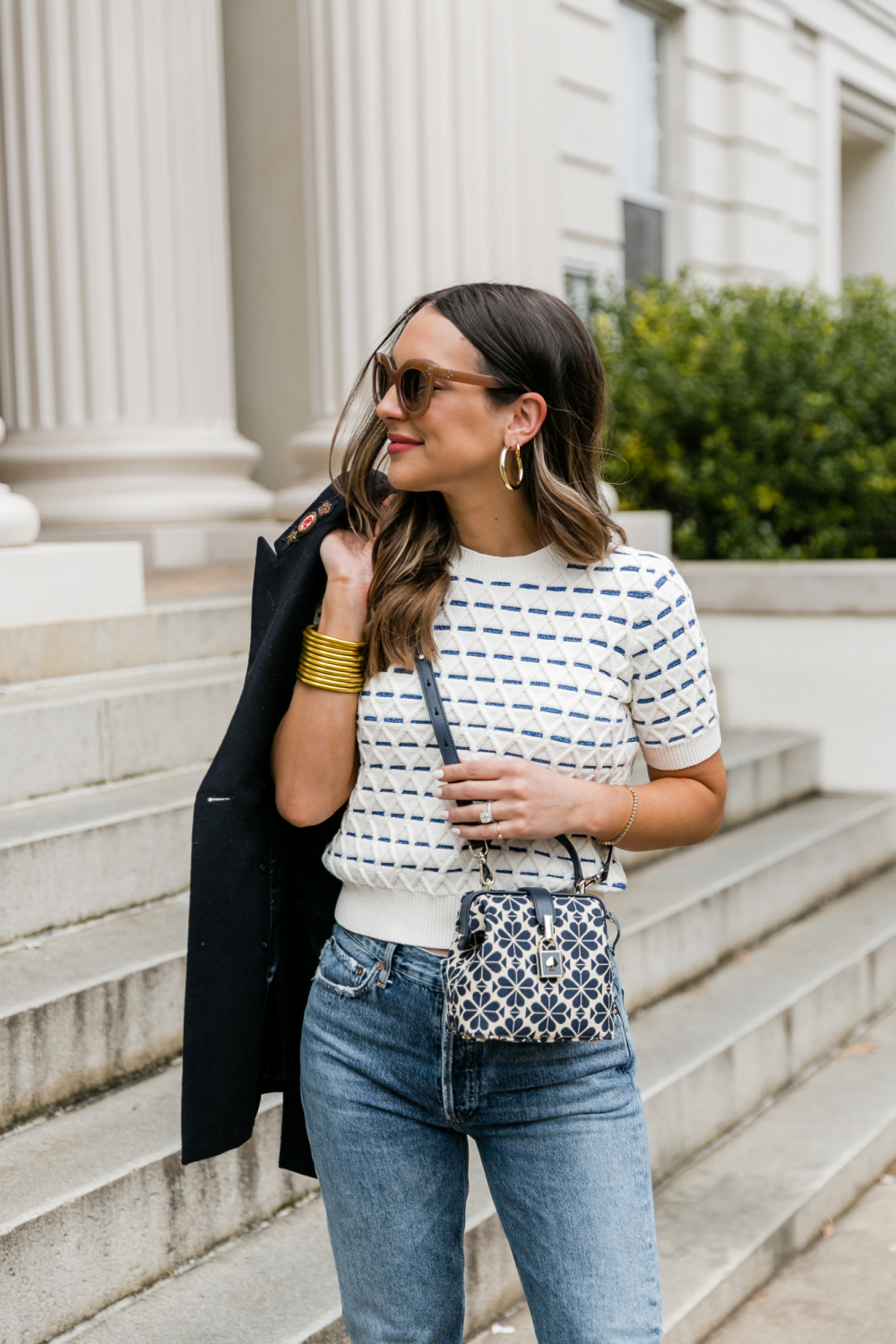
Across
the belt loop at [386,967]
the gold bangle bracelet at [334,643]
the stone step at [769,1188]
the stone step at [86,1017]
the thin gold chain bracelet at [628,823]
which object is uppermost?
the gold bangle bracelet at [334,643]

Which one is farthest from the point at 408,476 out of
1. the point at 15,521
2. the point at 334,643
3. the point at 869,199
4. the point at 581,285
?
the point at 869,199

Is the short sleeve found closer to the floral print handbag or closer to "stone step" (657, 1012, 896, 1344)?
the floral print handbag

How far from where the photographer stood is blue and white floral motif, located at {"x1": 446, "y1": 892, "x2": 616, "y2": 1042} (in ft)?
5.29

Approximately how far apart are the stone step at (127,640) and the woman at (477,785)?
234 cm

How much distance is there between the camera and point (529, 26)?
6.15 meters

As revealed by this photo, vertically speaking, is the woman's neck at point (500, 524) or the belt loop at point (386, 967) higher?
the woman's neck at point (500, 524)

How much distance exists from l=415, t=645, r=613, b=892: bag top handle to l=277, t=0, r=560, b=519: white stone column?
4.24 metres

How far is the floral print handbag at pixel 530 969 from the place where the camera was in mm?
1614

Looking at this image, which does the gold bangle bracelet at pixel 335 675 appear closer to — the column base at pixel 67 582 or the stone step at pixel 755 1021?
the stone step at pixel 755 1021

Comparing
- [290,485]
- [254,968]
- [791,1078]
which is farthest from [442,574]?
[290,485]

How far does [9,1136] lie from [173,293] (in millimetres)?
4084

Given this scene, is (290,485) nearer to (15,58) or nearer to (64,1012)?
(15,58)

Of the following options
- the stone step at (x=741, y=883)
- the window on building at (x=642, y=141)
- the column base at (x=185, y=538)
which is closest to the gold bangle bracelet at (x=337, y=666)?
the stone step at (x=741, y=883)

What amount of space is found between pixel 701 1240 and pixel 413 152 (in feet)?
14.5
